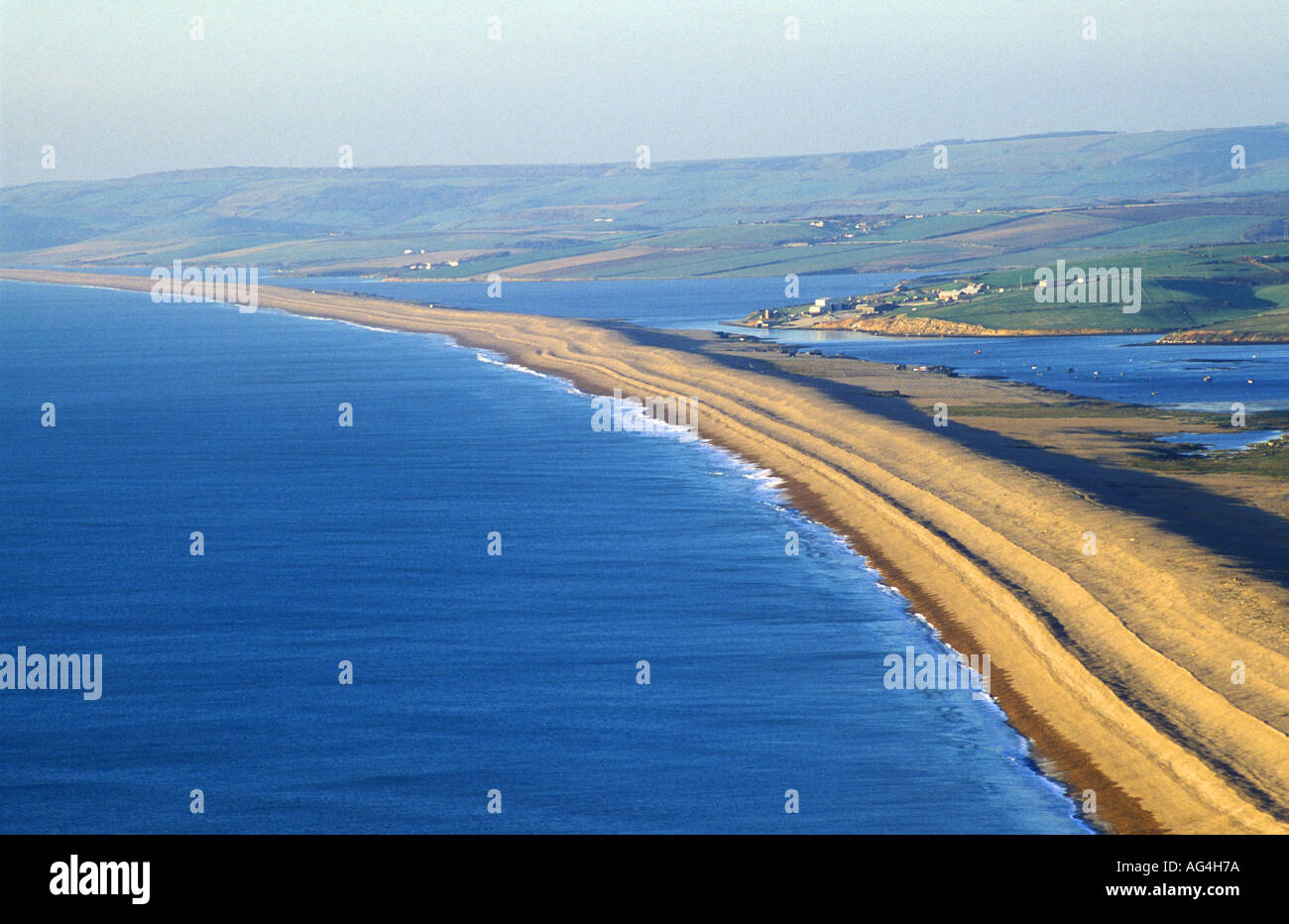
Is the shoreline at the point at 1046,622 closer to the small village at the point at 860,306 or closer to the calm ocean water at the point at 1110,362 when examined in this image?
the calm ocean water at the point at 1110,362

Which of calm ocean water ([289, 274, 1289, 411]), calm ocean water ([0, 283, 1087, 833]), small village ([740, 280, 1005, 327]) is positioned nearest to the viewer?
calm ocean water ([0, 283, 1087, 833])

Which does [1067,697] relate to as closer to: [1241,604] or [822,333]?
Result: [1241,604]

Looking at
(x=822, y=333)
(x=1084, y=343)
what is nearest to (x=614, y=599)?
(x=1084, y=343)

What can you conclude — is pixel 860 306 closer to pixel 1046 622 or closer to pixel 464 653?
pixel 1046 622

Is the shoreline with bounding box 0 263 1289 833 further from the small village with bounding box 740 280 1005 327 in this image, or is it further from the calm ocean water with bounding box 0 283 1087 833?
the small village with bounding box 740 280 1005 327

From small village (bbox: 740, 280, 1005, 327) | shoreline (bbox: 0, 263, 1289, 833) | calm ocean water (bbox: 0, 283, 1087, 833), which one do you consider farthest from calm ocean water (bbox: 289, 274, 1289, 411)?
calm ocean water (bbox: 0, 283, 1087, 833)
